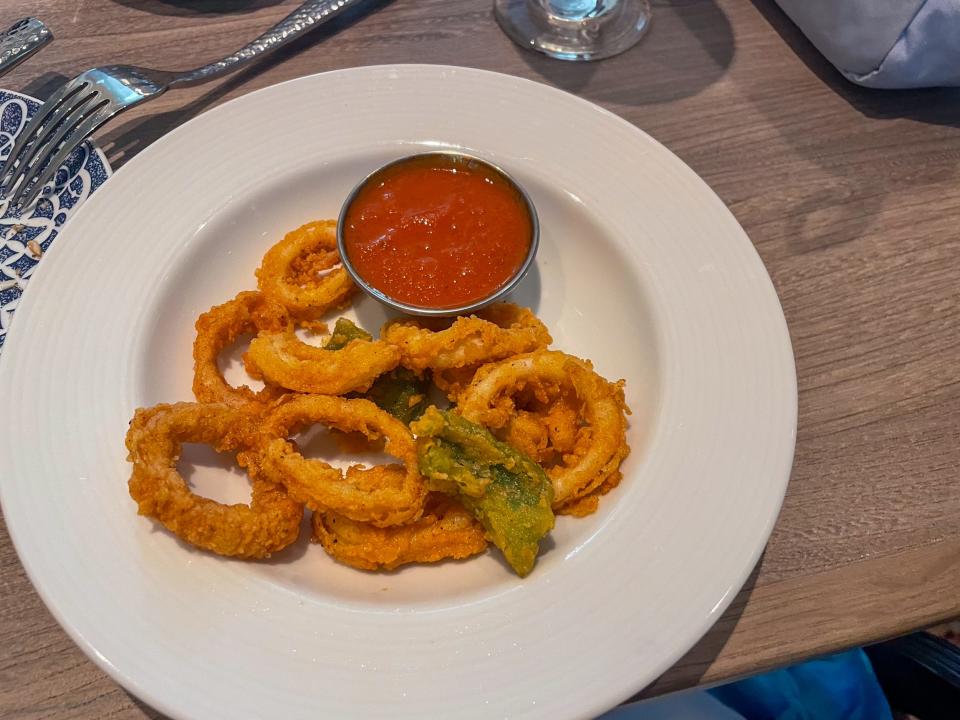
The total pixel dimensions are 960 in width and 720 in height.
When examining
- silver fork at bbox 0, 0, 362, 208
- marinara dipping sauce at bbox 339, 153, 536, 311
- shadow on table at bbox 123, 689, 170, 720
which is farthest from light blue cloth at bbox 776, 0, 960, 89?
shadow on table at bbox 123, 689, 170, 720

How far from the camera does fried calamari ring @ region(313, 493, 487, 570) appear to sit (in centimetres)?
208

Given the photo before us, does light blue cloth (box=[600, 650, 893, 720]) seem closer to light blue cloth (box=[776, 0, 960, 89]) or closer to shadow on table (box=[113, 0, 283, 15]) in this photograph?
light blue cloth (box=[776, 0, 960, 89])

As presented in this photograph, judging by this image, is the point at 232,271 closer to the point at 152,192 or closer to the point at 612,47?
the point at 152,192

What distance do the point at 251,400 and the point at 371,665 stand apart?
3.06ft

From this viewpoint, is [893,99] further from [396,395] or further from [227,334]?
[227,334]

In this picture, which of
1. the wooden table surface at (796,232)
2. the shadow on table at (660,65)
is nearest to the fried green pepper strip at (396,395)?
the wooden table surface at (796,232)

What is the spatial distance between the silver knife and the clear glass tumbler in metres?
1.96

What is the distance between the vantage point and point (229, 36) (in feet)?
11.1

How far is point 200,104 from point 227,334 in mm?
1285

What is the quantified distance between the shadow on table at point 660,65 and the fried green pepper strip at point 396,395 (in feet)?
5.41

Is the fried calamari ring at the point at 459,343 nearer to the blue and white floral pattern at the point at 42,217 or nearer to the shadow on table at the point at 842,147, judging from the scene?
the shadow on table at the point at 842,147

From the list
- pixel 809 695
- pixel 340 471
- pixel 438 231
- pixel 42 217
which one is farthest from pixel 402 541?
pixel 809 695

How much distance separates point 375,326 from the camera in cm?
275

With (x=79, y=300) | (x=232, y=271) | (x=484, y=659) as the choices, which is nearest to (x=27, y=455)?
(x=79, y=300)
